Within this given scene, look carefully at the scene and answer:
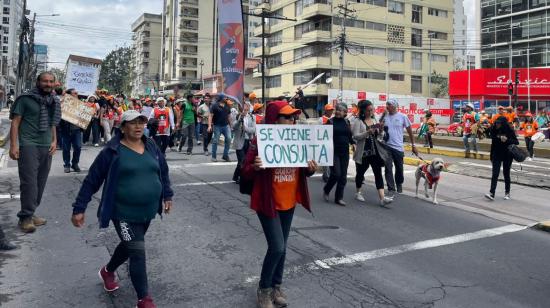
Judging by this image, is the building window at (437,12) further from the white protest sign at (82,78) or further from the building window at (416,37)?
the white protest sign at (82,78)

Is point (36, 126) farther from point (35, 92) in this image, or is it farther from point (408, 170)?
point (408, 170)

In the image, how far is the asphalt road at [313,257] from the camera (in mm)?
4297

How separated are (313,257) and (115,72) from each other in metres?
93.5

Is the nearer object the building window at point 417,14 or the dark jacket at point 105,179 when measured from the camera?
the dark jacket at point 105,179

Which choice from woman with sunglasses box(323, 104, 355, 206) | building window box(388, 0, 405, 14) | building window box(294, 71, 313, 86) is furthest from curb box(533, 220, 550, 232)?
building window box(388, 0, 405, 14)

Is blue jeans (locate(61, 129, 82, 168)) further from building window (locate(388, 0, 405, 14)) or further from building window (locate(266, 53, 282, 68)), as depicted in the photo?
building window (locate(388, 0, 405, 14))

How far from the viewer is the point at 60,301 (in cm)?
405

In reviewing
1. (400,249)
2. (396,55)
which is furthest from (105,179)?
(396,55)

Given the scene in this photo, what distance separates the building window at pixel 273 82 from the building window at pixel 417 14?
61.6 ft

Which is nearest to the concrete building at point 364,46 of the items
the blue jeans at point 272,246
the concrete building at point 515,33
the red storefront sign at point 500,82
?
the concrete building at point 515,33

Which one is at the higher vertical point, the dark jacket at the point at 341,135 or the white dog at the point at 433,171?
the dark jacket at the point at 341,135

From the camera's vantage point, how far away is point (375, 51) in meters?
57.6

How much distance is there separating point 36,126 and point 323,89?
160 feet

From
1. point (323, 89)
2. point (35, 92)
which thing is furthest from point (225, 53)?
point (323, 89)
